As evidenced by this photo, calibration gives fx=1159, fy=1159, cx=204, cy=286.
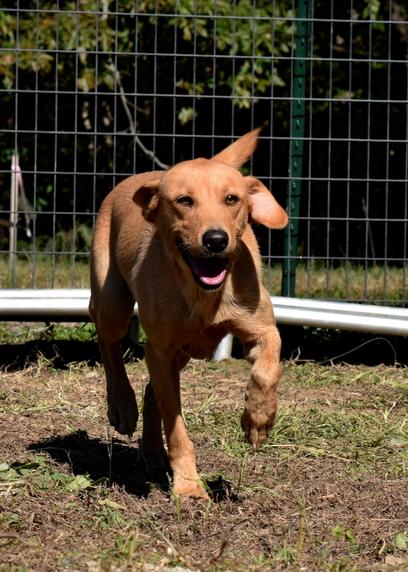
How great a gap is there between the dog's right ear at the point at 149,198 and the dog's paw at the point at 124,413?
884mm

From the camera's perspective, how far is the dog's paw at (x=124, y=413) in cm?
481

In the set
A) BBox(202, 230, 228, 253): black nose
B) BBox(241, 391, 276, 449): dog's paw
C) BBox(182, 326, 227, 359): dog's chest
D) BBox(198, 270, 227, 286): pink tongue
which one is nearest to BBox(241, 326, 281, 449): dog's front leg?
BBox(241, 391, 276, 449): dog's paw

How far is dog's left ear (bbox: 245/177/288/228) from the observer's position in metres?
4.24

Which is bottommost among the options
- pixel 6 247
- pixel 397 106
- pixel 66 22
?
pixel 6 247

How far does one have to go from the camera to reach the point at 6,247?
11.9m

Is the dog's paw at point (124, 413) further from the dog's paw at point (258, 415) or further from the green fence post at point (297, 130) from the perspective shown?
the green fence post at point (297, 130)

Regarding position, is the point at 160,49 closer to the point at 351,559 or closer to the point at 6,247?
the point at 6,247

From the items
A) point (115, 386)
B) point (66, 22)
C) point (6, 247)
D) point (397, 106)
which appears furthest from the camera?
point (6, 247)

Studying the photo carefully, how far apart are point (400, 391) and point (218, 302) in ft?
7.93

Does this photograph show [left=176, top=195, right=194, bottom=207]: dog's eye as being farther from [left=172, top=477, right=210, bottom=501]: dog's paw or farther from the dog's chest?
[left=172, top=477, right=210, bottom=501]: dog's paw

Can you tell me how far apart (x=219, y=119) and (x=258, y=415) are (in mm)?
4417

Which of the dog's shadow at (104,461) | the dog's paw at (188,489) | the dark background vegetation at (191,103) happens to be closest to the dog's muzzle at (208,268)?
the dog's paw at (188,489)

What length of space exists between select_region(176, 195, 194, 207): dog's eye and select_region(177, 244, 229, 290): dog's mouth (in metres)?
0.15

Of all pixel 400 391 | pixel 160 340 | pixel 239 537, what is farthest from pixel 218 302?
pixel 400 391
